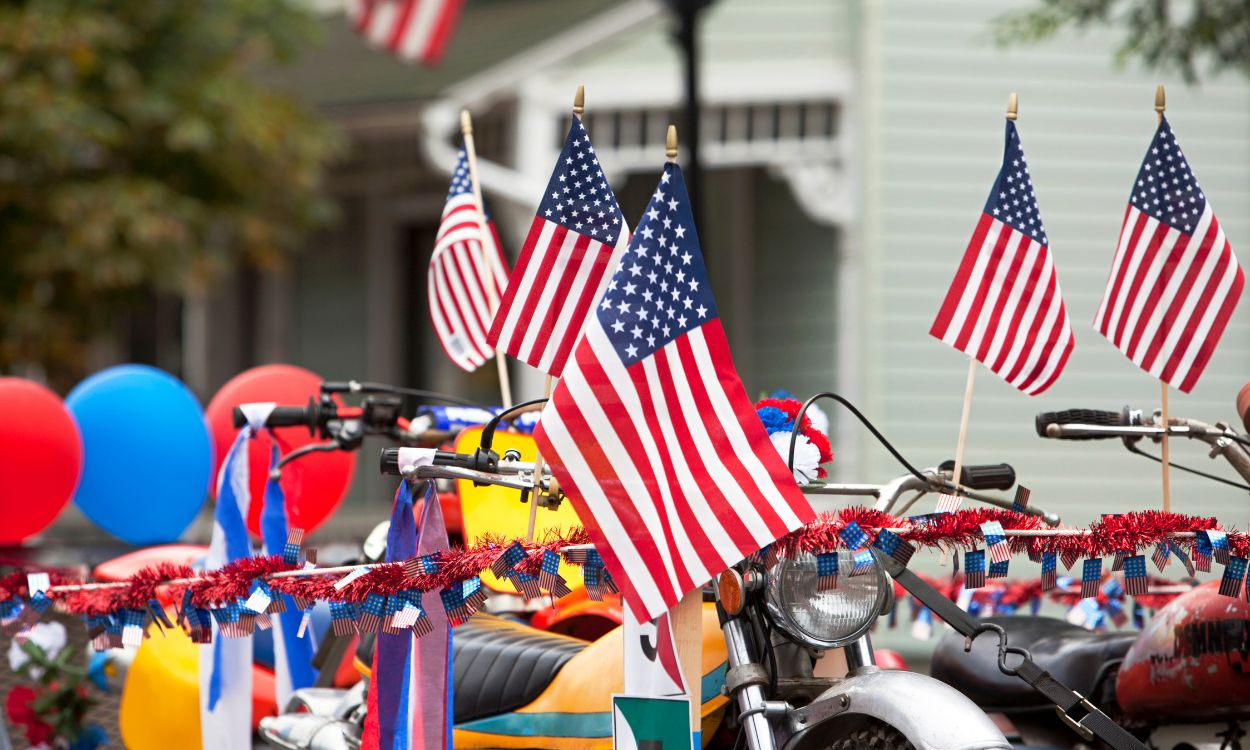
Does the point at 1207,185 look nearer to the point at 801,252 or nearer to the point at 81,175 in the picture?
the point at 801,252

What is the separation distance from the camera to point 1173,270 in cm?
417

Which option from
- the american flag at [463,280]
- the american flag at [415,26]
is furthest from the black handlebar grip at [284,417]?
the american flag at [415,26]

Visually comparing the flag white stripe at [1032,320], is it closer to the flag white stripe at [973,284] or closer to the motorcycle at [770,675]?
the flag white stripe at [973,284]

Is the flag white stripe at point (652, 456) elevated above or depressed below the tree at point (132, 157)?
below

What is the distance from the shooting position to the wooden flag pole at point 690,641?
3279mm

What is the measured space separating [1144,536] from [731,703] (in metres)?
1.00

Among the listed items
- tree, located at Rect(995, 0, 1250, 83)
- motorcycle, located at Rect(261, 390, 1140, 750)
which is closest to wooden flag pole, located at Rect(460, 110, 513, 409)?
motorcycle, located at Rect(261, 390, 1140, 750)

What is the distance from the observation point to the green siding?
11.1 meters

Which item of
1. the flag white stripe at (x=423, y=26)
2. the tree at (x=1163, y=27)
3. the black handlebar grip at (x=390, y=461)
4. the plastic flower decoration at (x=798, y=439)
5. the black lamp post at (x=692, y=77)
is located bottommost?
the black handlebar grip at (x=390, y=461)

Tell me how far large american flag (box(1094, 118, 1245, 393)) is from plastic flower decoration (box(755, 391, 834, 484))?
3.37ft

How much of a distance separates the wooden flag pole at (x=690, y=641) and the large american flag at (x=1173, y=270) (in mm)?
1560

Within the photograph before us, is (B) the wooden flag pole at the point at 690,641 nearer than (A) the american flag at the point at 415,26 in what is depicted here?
Yes

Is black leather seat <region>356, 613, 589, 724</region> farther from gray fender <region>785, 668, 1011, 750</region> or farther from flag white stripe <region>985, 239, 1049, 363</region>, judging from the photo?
flag white stripe <region>985, 239, 1049, 363</region>

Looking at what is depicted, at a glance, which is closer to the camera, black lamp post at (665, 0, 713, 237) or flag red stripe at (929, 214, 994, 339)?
flag red stripe at (929, 214, 994, 339)
